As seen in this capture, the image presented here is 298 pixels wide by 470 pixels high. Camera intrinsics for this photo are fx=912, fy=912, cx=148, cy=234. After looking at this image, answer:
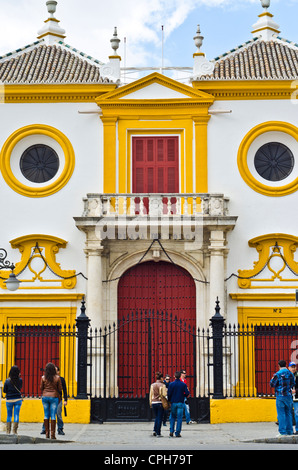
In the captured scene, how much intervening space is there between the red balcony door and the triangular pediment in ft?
4.25

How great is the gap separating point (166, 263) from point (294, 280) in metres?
3.97

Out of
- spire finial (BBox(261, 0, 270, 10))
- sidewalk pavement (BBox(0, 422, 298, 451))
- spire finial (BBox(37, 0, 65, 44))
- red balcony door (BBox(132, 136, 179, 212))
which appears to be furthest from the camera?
spire finial (BBox(261, 0, 270, 10))

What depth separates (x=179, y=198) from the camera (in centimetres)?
2748

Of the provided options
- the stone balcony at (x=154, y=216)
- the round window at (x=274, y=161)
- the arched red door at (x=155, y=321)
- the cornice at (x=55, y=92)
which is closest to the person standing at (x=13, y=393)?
the arched red door at (x=155, y=321)

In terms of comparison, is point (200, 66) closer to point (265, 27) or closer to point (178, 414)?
point (265, 27)

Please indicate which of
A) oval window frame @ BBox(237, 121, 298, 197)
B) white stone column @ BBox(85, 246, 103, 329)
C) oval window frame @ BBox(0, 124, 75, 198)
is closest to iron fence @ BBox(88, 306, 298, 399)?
white stone column @ BBox(85, 246, 103, 329)

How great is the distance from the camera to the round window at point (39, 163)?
95.2 ft

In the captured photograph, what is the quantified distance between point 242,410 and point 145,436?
366 centimetres

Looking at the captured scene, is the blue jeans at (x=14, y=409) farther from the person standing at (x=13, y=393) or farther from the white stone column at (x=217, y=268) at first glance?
the white stone column at (x=217, y=268)

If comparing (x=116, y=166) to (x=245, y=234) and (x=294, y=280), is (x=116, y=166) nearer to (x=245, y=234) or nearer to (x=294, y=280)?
(x=245, y=234)

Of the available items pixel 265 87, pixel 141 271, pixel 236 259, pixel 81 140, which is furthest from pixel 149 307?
pixel 265 87

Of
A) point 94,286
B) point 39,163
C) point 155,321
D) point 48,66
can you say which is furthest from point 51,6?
point 155,321

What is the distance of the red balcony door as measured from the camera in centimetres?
2864

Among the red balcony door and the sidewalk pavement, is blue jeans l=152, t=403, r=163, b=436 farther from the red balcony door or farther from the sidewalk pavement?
the red balcony door
